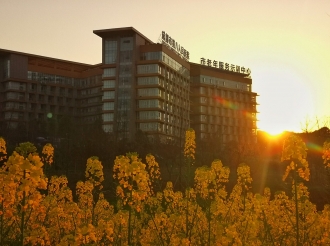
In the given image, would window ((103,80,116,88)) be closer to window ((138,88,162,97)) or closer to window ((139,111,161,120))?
window ((138,88,162,97))

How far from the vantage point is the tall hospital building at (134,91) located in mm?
75438

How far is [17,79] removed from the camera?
8519 cm

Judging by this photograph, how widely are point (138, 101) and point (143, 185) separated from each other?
2664 inches

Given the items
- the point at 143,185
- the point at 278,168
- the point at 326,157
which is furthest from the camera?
the point at 278,168

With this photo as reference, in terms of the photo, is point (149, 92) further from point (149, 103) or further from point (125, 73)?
point (125, 73)

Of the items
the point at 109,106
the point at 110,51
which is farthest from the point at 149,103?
the point at 110,51

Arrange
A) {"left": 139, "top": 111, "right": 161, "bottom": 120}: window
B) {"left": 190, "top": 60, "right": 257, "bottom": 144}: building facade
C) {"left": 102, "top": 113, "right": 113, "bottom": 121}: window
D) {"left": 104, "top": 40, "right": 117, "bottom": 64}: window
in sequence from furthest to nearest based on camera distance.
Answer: {"left": 190, "top": 60, "right": 257, "bottom": 144}: building facade
{"left": 104, "top": 40, "right": 117, "bottom": 64}: window
{"left": 102, "top": 113, "right": 113, "bottom": 121}: window
{"left": 139, "top": 111, "right": 161, "bottom": 120}: window

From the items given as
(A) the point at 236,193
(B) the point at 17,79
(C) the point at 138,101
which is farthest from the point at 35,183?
(B) the point at 17,79

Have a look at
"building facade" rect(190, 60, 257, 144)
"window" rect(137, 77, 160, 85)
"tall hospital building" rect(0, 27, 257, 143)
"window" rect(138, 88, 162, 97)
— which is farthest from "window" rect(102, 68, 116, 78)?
"building facade" rect(190, 60, 257, 144)

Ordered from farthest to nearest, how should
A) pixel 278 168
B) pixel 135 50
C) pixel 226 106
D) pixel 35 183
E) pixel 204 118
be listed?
pixel 226 106 → pixel 204 118 → pixel 135 50 → pixel 278 168 → pixel 35 183

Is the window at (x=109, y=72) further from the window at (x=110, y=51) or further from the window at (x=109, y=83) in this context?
the window at (x=110, y=51)

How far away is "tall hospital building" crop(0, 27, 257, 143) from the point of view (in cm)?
7544

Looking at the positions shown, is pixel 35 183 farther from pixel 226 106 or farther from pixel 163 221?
pixel 226 106

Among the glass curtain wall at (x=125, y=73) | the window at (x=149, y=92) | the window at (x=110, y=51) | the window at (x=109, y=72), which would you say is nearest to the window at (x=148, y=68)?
the glass curtain wall at (x=125, y=73)
